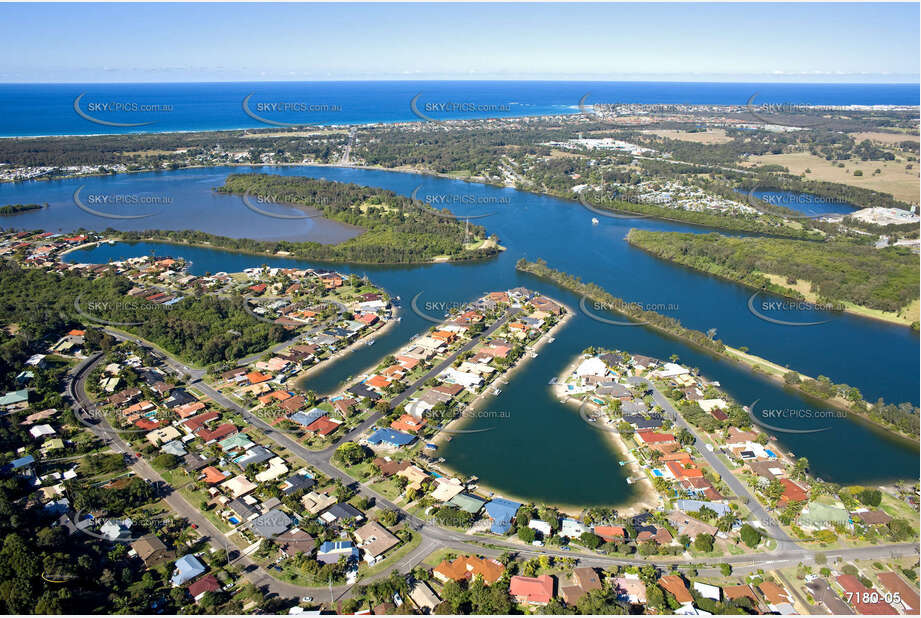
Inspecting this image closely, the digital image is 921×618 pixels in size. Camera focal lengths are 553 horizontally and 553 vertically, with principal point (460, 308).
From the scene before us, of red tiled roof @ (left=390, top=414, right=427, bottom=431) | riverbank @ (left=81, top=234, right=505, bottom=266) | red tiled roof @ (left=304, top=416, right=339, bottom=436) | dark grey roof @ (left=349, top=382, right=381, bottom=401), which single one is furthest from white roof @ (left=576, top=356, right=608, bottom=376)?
riverbank @ (left=81, top=234, right=505, bottom=266)

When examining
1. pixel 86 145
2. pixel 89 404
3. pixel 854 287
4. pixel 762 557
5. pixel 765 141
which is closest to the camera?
pixel 762 557

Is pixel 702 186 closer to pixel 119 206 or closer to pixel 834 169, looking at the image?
→ pixel 834 169

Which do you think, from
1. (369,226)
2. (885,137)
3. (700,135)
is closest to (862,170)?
(700,135)

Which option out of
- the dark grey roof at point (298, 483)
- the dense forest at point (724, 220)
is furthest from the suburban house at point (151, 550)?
the dense forest at point (724, 220)

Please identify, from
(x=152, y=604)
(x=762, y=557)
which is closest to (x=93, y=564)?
(x=152, y=604)

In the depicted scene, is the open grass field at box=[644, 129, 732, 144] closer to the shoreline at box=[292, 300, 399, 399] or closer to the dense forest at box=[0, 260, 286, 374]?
the shoreline at box=[292, 300, 399, 399]

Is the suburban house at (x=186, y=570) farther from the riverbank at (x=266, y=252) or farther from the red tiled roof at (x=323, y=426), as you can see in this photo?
the riverbank at (x=266, y=252)
